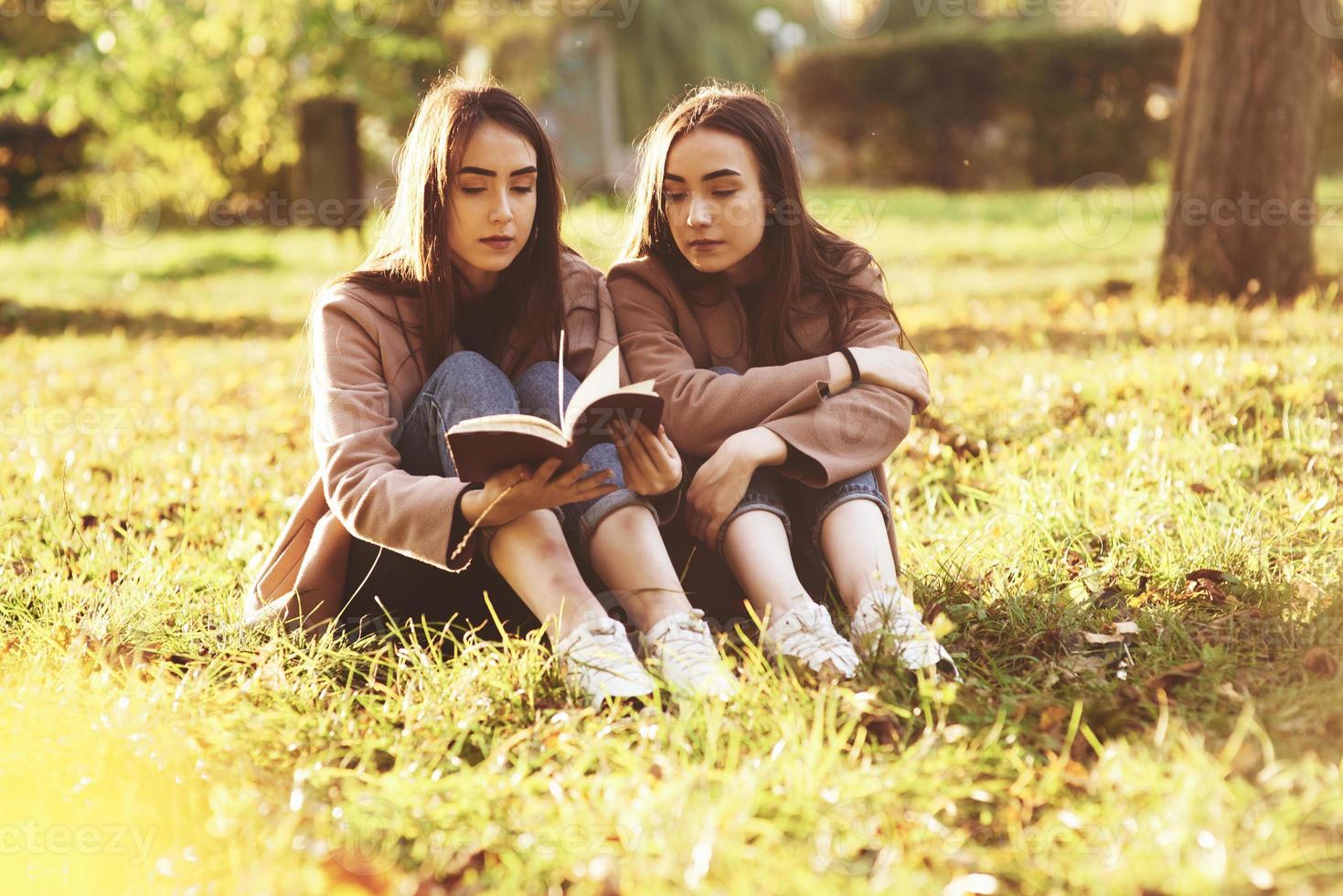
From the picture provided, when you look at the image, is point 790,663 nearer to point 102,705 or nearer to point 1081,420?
point 102,705

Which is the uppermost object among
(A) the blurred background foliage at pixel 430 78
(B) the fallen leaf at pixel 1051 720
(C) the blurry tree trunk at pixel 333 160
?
(A) the blurred background foliage at pixel 430 78

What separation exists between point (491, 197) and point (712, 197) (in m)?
0.53

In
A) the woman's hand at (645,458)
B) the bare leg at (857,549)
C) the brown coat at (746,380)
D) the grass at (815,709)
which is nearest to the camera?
the grass at (815,709)

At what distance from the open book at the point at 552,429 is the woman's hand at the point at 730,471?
0.34 meters

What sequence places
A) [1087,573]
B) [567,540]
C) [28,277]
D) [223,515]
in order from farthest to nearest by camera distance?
[28,277]
[223,515]
[1087,573]
[567,540]

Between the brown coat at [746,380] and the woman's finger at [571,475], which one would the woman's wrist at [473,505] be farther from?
the brown coat at [746,380]

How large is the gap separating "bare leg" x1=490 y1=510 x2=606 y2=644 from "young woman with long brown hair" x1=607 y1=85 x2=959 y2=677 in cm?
36

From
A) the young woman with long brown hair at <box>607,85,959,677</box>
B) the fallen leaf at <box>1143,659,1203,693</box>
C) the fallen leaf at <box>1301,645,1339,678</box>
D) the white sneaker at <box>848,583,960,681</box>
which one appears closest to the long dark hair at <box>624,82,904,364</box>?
the young woman with long brown hair at <box>607,85,959,677</box>

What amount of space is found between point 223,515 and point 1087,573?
2522 mm

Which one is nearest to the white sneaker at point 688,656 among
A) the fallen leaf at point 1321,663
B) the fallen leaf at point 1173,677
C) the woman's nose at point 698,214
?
the fallen leaf at point 1173,677

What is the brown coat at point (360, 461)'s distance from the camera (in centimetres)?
254

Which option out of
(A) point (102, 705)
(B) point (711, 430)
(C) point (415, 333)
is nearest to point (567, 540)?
(B) point (711, 430)

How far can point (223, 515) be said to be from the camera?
3949mm

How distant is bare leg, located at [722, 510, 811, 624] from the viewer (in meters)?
2.68
